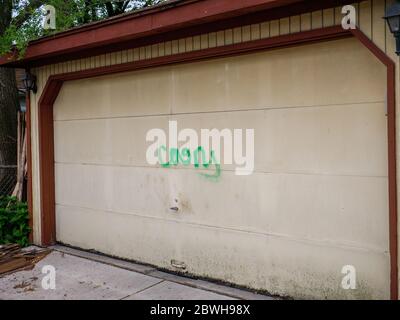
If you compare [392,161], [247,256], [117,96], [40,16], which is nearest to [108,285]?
[247,256]

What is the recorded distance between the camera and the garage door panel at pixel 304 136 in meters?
3.61

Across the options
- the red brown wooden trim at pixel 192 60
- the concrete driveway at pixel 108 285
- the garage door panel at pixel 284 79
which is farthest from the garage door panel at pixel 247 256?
the garage door panel at pixel 284 79

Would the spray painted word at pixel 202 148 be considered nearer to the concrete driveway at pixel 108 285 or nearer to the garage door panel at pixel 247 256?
the garage door panel at pixel 247 256

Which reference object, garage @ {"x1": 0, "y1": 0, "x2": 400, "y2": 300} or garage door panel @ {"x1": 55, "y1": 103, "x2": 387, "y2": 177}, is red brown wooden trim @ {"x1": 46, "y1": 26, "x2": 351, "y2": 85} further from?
garage door panel @ {"x1": 55, "y1": 103, "x2": 387, "y2": 177}

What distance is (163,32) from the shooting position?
4.56 meters

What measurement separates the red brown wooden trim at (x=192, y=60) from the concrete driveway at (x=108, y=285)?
1.18 m

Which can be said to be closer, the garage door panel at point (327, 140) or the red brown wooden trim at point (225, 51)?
the garage door panel at point (327, 140)

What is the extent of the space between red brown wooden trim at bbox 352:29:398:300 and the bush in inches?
196

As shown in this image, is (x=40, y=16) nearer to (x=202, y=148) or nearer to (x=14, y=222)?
(x=14, y=222)

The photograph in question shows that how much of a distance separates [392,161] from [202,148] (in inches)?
78.1

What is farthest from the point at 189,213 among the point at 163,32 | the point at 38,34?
the point at 38,34

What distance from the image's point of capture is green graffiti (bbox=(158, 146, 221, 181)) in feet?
15.3
